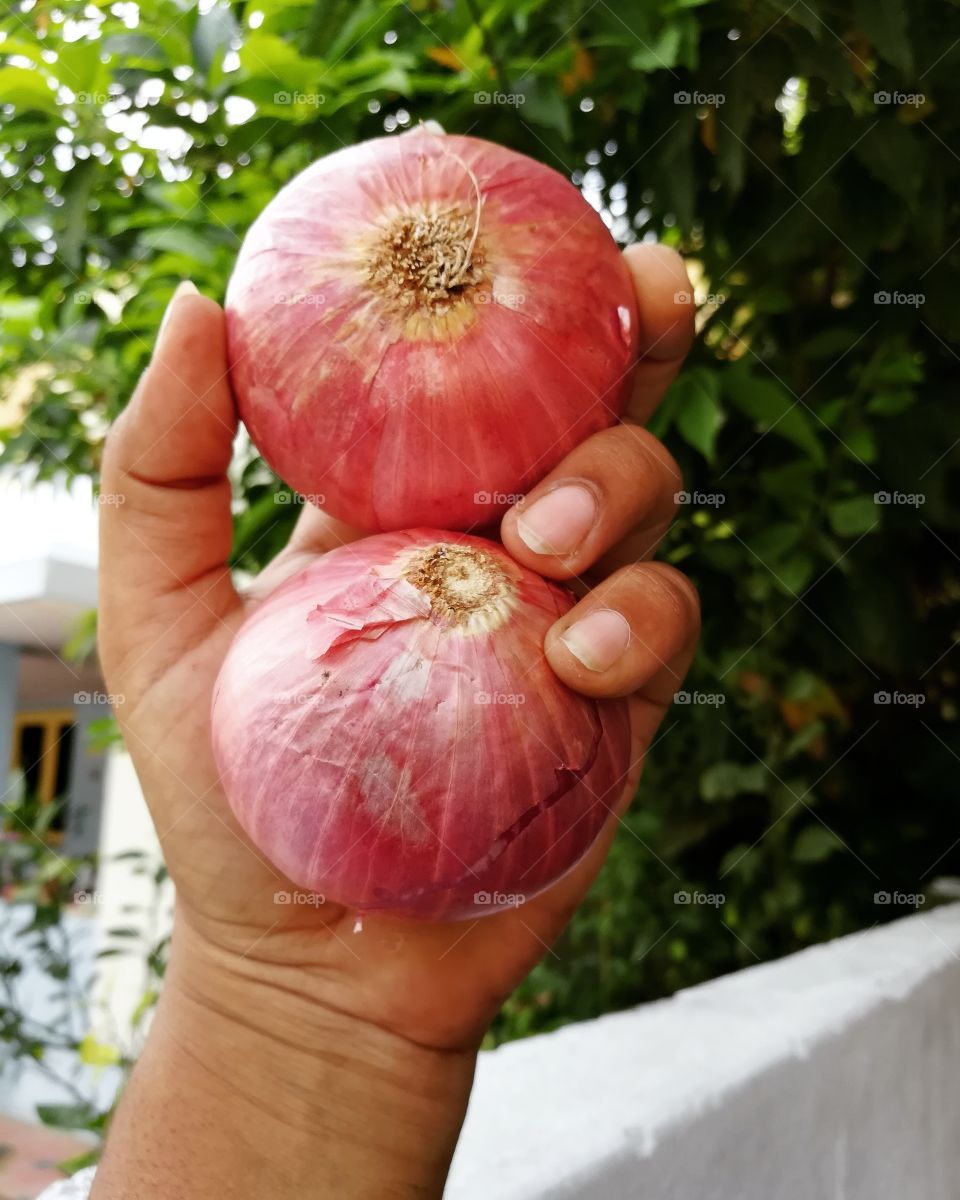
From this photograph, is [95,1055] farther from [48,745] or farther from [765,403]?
[48,745]

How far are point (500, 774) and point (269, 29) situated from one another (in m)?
0.75

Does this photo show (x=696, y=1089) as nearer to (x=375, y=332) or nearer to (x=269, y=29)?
(x=375, y=332)

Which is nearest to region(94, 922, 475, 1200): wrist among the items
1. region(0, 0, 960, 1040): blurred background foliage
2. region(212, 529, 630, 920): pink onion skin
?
region(212, 529, 630, 920): pink onion skin

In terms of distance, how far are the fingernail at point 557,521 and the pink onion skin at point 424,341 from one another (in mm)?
27

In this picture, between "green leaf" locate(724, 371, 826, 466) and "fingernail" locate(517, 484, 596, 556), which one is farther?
"green leaf" locate(724, 371, 826, 466)

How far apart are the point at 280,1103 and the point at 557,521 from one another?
430mm

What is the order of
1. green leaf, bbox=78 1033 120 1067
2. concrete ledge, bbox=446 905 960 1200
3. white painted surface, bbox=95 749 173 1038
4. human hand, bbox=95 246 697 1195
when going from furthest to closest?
white painted surface, bbox=95 749 173 1038, green leaf, bbox=78 1033 120 1067, concrete ledge, bbox=446 905 960 1200, human hand, bbox=95 246 697 1195

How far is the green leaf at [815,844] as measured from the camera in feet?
4.14

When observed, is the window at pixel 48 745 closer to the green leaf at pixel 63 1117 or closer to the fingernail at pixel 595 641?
the green leaf at pixel 63 1117

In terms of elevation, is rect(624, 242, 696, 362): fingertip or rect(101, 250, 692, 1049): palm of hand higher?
rect(624, 242, 696, 362): fingertip

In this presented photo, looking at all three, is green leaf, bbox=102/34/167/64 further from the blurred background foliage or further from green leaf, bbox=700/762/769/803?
green leaf, bbox=700/762/769/803

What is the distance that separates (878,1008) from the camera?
111 centimetres

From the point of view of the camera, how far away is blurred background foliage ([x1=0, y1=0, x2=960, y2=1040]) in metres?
0.89

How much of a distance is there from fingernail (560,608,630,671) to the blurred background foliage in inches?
15.1
